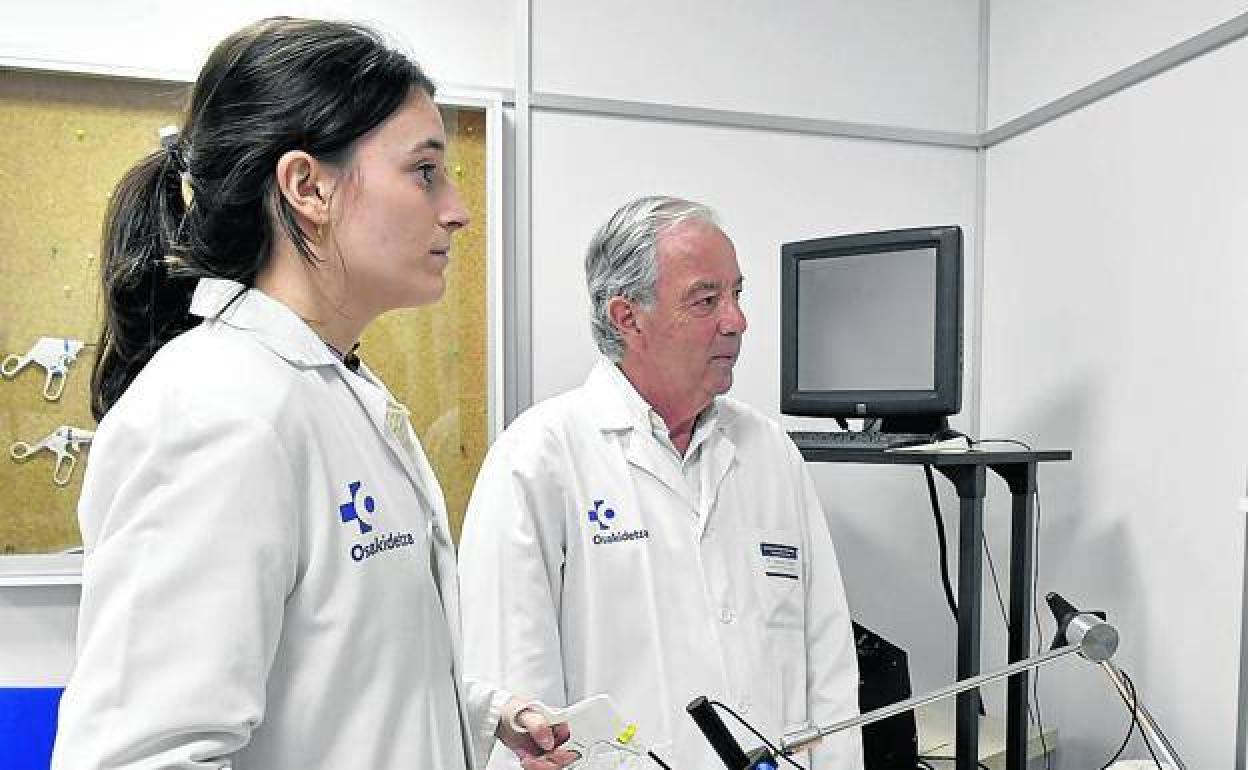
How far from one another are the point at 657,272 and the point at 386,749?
3.08 ft

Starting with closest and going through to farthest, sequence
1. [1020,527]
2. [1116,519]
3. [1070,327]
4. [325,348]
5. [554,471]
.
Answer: [325,348] < [554,471] < [1020,527] < [1116,519] < [1070,327]

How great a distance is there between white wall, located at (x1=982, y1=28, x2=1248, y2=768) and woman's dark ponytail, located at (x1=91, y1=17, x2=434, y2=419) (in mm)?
1569

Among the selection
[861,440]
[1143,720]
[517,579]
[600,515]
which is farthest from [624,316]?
[1143,720]

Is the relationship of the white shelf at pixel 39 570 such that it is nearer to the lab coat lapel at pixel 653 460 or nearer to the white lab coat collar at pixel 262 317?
the lab coat lapel at pixel 653 460

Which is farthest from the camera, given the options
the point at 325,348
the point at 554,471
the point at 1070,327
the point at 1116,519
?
the point at 1070,327

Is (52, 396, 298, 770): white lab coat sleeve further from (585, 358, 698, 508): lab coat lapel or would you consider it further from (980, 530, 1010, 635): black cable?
(980, 530, 1010, 635): black cable

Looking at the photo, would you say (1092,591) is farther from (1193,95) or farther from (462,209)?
(462,209)

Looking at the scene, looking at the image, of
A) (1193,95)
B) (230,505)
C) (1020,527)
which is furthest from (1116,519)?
(230,505)

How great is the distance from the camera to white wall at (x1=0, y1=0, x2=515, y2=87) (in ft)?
6.15

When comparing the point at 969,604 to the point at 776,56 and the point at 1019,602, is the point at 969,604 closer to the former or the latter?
the point at 1019,602

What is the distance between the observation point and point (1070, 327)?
209 cm

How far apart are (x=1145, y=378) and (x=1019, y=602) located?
0.54 m

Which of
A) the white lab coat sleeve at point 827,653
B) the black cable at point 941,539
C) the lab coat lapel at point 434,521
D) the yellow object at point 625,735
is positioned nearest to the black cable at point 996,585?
the black cable at point 941,539

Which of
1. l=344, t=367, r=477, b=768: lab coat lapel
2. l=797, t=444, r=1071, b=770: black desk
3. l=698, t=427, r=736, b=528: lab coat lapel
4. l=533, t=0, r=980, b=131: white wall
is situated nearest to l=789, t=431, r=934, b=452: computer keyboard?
l=797, t=444, r=1071, b=770: black desk
